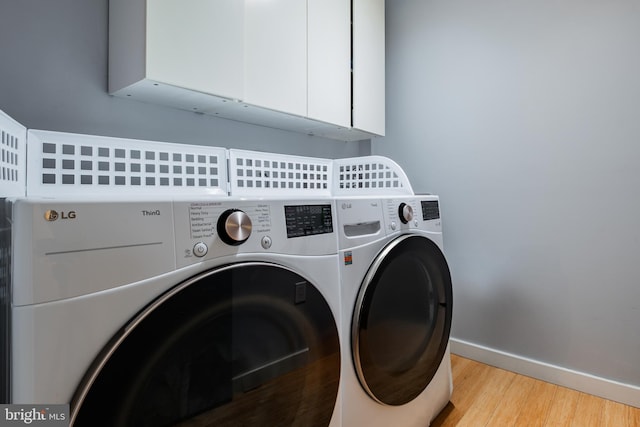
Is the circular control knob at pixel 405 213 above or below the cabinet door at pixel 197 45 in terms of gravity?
below

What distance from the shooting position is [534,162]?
1.79 m

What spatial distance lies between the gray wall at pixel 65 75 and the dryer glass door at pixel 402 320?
1.05 metres

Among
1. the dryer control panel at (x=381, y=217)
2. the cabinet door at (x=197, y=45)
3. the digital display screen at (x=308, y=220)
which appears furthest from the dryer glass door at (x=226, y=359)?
the cabinet door at (x=197, y=45)

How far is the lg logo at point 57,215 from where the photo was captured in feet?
1.61

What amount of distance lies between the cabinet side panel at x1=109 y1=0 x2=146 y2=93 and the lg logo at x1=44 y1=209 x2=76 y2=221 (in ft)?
2.51

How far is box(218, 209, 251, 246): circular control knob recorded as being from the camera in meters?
0.67

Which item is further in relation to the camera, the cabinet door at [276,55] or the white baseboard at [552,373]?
the white baseboard at [552,373]

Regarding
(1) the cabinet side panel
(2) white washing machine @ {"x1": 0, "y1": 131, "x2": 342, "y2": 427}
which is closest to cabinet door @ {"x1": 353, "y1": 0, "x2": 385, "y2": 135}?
(1) the cabinet side panel

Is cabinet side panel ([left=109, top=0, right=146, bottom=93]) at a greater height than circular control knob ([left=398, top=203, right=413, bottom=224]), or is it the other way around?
cabinet side panel ([left=109, top=0, right=146, bottom=93])

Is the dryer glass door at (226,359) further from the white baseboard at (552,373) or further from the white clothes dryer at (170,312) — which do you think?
the white baseboard at (552,373)

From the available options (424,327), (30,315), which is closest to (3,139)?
(30,315)

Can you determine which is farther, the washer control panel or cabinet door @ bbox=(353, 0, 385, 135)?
cabinet door @ bbox=(353, 0, 385, 135)

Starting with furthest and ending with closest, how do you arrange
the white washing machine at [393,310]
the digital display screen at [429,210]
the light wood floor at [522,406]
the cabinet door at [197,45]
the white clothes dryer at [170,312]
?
the light wood floor at [522,406] < the digital display screen at [429,210] < the cabinet door at [197,45] < the white washing machine at [393,310] < the white clothes dryer at [170,312]

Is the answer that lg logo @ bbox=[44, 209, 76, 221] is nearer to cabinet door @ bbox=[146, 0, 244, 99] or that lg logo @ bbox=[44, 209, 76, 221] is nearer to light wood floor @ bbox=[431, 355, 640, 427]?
cabinet door @ bbox=[146, 0, 244, 99]
